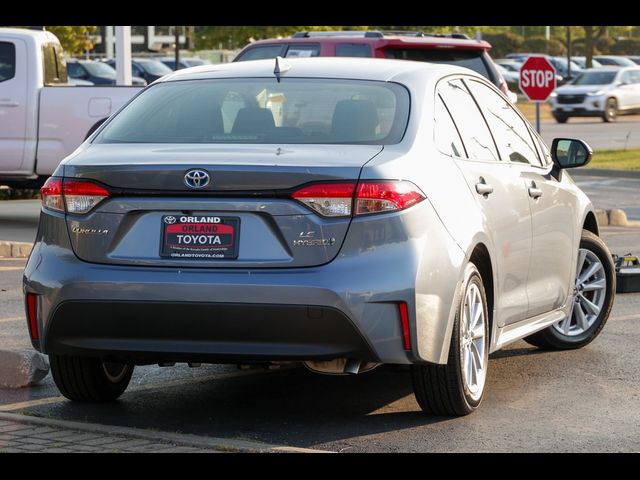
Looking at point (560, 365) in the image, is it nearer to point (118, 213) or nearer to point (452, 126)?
point (452, 126)

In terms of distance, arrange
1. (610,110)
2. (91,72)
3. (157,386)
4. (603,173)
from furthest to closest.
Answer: (91,72)
(610,110)
(603,173)
(157,386)

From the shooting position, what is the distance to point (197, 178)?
20.8 feet

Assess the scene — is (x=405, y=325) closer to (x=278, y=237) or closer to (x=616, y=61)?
(x=278, y=237)

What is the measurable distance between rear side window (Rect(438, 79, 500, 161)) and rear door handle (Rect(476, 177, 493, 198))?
139 mm

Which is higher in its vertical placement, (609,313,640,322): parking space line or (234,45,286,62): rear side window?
(234,45,286,62): rear side window

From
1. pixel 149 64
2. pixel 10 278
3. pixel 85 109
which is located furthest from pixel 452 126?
pixel 149 64

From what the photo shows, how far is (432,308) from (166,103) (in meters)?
1.70

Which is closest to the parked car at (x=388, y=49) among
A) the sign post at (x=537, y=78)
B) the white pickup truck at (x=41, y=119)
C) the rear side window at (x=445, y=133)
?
the white pickup truck at (x=41, y=119)

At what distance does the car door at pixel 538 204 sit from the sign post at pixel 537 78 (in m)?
14.2

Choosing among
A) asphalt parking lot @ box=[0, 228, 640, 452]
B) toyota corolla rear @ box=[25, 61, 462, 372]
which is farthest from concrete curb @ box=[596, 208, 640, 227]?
toyota corolla rear @ box=[25, 61, 462, 372]

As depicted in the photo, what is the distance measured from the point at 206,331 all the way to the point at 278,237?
1.64 ft

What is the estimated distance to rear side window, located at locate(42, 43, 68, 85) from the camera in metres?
16.9

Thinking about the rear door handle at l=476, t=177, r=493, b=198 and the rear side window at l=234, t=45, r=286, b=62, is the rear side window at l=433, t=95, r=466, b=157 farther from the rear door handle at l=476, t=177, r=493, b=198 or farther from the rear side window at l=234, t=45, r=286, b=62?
the rear side window at l=234, t=45, r=286, b=62

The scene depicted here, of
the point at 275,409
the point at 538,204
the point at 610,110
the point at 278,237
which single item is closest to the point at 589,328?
the point at 538,204
